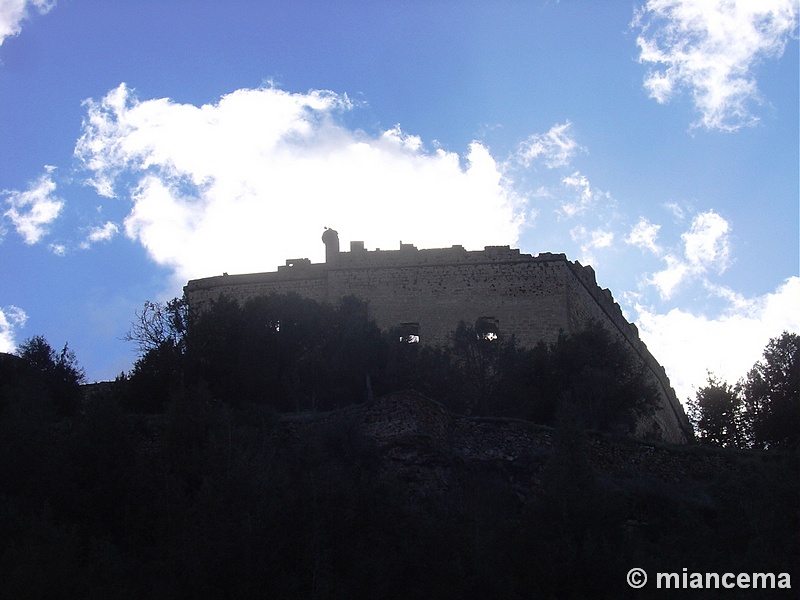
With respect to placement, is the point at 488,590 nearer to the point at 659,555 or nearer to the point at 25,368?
the point at 659,555

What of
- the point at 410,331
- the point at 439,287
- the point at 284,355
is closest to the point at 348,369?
the point at 284,355

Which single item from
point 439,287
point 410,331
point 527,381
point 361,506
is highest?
point 439,287

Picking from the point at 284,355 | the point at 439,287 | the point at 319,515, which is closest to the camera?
the point at 319,515

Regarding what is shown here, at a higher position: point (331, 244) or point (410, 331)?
point (331, 244)

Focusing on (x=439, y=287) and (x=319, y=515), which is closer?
(x=319, y=515)

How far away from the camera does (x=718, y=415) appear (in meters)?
24.5

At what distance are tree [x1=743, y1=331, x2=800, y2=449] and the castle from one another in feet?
10.2

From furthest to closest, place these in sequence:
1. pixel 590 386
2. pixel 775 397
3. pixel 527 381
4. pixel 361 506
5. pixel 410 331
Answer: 1. pixel 410 331
2. pixel 775 397
3. pixel 527 381
4. pixel 590 386
5. pixel 361 506

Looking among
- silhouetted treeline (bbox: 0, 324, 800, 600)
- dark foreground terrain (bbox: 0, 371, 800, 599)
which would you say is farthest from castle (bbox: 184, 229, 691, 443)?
silhouetted treeline (bbox: 0, 324, 800, 600)

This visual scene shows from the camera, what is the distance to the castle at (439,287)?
2730 centimetres

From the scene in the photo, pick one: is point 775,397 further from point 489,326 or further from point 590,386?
point 489,326

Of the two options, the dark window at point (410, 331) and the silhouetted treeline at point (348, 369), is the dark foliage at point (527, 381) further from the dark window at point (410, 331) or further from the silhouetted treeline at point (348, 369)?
the dark window at point (410, 331)

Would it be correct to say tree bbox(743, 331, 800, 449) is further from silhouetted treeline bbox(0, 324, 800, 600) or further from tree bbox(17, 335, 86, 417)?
tree bbox(17, 335, 86, 417)

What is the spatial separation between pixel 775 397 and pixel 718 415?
5.50ft
